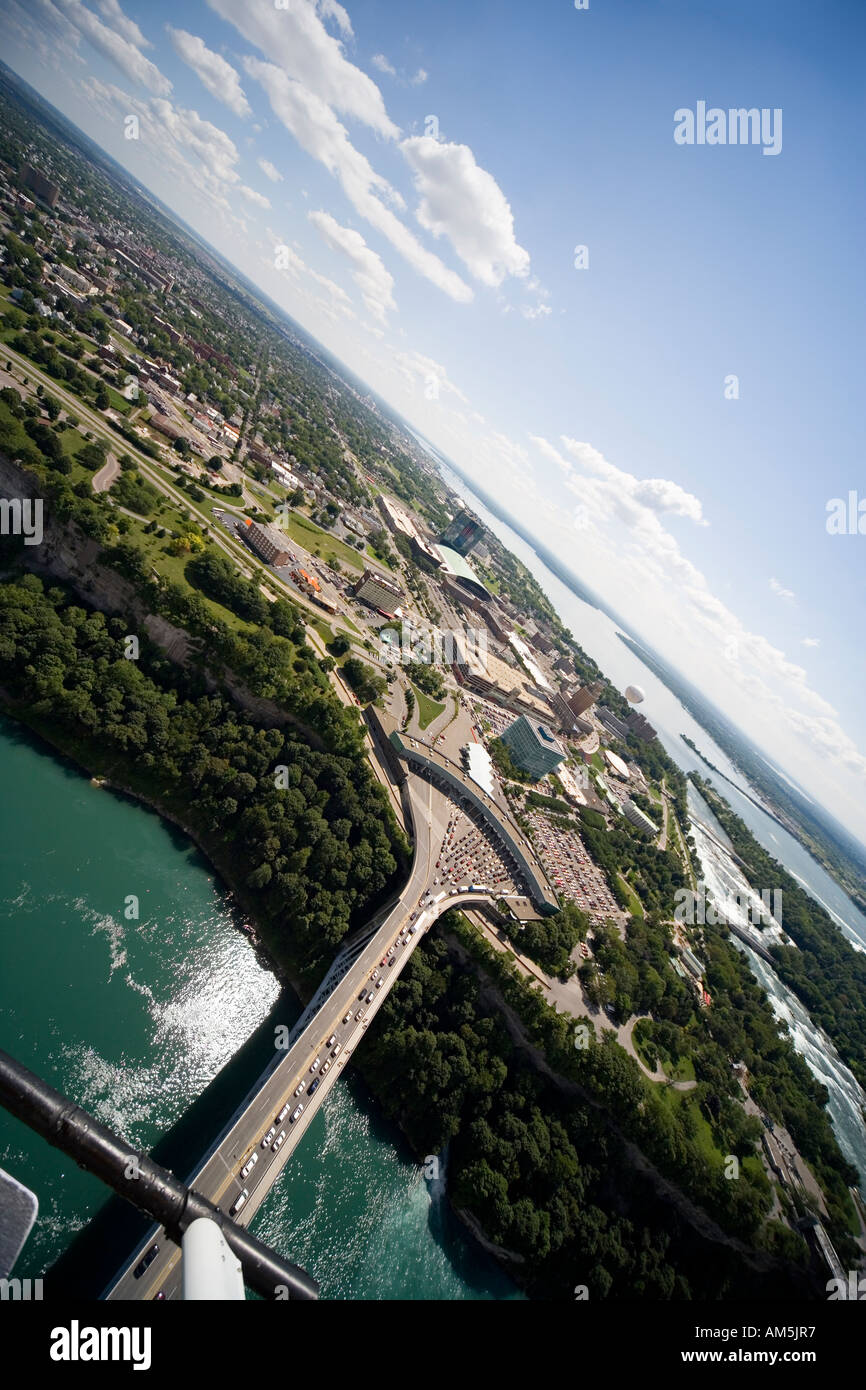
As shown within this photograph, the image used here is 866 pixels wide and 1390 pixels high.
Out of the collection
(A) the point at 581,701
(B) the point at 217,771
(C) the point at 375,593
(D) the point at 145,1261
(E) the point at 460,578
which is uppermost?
(E) the point at 460,578

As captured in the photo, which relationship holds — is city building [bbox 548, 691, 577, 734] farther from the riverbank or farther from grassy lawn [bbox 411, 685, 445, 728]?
the riverbank

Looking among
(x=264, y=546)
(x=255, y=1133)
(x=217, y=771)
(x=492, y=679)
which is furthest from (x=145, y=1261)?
(x=492, y=679)

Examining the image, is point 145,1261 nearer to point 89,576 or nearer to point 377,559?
point 89,576

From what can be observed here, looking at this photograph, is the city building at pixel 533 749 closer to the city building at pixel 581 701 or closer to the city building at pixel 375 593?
the city building at pixel 375 593

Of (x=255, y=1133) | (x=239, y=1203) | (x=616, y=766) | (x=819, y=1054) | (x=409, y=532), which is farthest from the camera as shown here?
(x=409, y=532)

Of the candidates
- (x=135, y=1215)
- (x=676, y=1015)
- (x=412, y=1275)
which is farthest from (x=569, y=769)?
(x=135, y=1215)

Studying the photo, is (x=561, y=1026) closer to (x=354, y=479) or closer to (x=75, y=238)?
(x=354, y=479)
